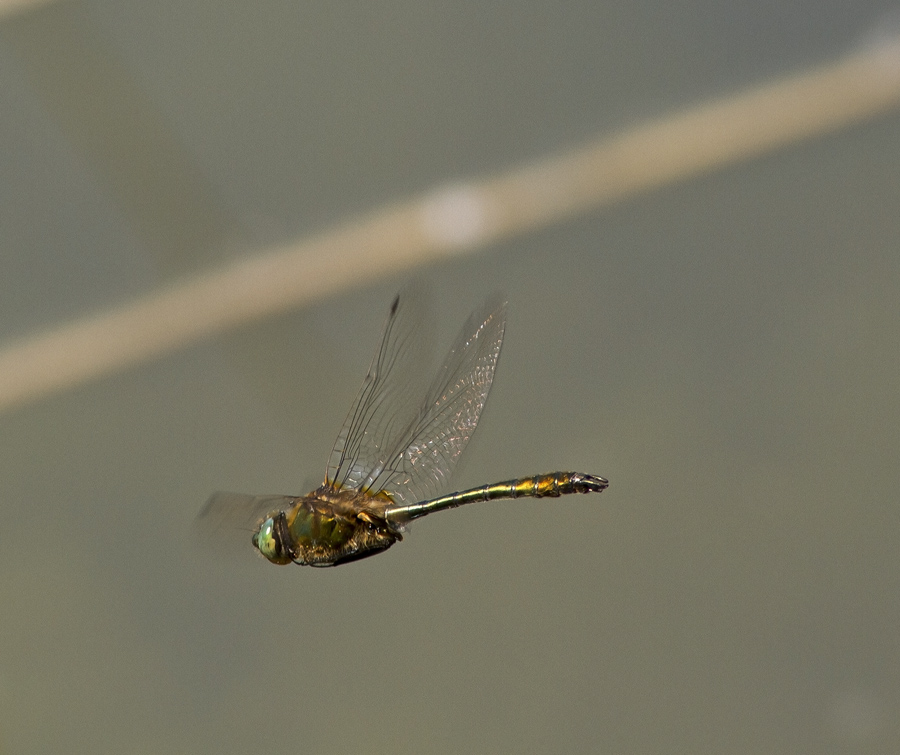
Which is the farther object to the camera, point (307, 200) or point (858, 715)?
point (307, 200)

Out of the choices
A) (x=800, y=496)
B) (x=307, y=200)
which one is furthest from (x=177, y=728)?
(x=800, y=496)

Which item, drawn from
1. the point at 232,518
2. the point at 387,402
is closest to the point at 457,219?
the point at 387,402

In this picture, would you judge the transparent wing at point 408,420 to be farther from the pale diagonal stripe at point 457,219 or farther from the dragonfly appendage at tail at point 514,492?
the pale diagonal stripe at point 457,219

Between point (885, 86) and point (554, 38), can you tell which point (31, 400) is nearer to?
point (554, 38)

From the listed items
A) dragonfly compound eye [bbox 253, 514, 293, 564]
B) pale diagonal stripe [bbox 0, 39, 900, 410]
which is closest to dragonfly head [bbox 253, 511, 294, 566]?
dragonfly compound eye [bbox 253, 514, 293, 564]

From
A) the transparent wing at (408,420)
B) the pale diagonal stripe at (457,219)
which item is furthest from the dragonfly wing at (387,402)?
the pale diagonal stripe at (457,219)

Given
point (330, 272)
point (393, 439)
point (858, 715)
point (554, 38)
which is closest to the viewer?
point (393, 439)

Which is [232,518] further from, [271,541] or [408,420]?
[408,420]
